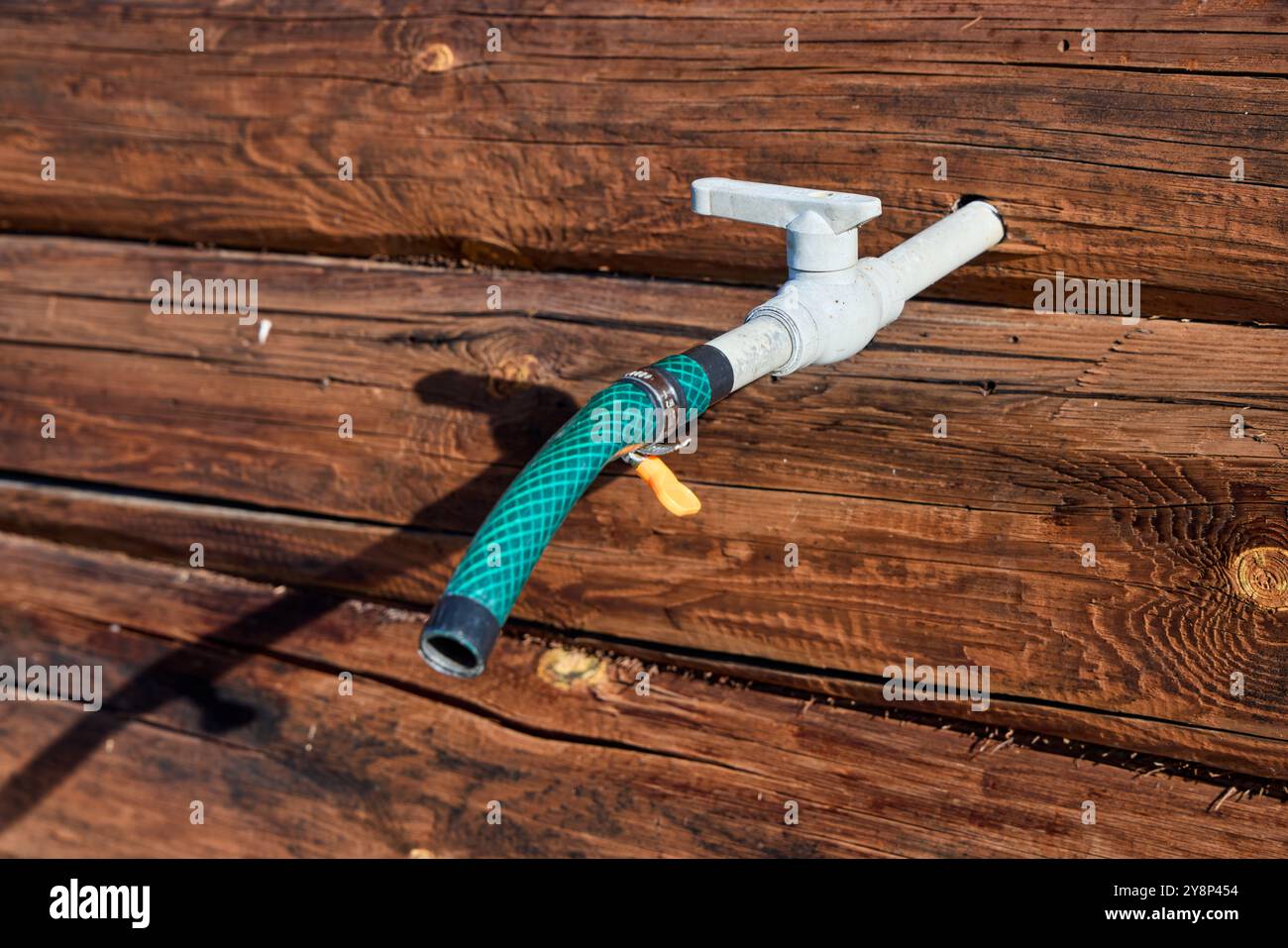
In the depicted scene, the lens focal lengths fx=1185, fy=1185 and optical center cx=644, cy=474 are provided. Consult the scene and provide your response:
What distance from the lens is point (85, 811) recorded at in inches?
125

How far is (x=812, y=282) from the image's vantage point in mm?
1715

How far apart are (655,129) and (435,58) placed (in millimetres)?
529

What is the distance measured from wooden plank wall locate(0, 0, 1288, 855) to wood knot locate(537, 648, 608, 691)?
0.01 m

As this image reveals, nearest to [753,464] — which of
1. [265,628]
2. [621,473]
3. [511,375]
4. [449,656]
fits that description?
[621,473]

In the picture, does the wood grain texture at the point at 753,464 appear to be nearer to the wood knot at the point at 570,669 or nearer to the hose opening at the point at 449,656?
the wood knot at the point at 570,669

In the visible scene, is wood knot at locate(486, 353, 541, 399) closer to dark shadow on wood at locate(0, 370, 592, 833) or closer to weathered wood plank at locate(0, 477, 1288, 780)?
dark shadow on wood at locate(0, 370, 592, 833)

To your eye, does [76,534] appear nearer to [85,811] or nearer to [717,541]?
[85,811]

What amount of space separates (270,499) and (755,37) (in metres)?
1.55

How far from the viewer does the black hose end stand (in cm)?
128

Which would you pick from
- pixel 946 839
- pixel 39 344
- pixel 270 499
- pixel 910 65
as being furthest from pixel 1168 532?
pixel 39 344

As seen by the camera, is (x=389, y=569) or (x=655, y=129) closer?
(x=655, y=129)

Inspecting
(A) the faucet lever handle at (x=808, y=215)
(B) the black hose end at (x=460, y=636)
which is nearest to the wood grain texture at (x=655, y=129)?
(A) the faucet lever handle at (x=808, y=215)

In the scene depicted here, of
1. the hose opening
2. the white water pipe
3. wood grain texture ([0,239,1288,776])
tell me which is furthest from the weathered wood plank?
the hose opening

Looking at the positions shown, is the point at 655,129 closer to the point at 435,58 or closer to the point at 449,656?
the point at 435,58
